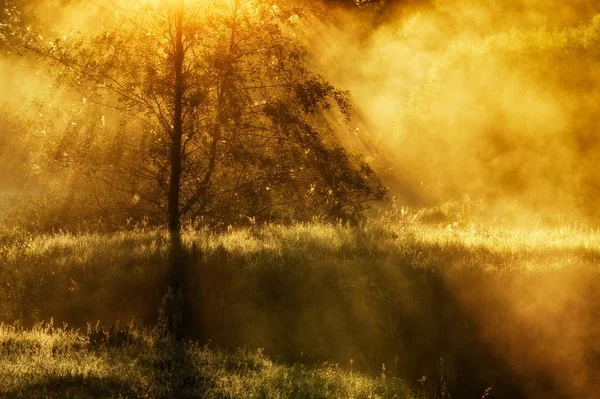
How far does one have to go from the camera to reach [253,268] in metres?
11.2

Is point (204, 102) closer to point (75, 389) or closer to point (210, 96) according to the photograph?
point (210, 96)

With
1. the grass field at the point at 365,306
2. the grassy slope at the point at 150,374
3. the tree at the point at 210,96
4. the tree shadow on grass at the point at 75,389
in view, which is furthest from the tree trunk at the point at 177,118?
the tree shadow on grass at the point at 75,389

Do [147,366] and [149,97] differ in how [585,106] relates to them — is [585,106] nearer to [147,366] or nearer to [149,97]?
[149,97]

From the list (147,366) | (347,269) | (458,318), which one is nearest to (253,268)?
(347,269)

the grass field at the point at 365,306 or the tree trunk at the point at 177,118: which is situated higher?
the tree trunk at the point at 177,118

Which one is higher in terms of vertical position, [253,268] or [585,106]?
[585,106]

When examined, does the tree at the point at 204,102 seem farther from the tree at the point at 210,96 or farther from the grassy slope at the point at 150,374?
the grassy slope at the point at 150,374

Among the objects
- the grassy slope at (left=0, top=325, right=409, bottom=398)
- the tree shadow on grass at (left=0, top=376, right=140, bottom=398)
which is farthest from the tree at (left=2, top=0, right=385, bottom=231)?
the tree shadow on grass at (left=0, top=376, right=140, bottom=398)

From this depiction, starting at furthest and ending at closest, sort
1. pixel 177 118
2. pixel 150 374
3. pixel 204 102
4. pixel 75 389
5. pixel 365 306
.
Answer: pixel 204 102, pixel 177 118, pixel 365 306, pixel 150 374, pixel 75 389

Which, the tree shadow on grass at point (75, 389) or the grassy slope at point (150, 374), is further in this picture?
the grassy slope at point (150, 374)

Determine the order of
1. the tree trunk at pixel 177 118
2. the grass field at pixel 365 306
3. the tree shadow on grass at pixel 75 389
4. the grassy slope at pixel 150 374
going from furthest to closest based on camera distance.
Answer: the tree trunk at pixel 177 118, the grass field at pixel 365 306, the grassy slope at pixel 150 374, the tree shadow on grass at pixel 75 389

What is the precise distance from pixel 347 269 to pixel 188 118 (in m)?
4.60

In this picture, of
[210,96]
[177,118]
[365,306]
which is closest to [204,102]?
[210,96]

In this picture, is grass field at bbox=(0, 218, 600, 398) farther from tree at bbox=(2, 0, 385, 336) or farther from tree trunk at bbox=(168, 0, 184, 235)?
tree at bbox=(2, 0, 385, 336)
